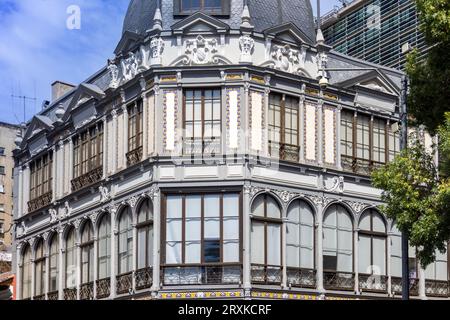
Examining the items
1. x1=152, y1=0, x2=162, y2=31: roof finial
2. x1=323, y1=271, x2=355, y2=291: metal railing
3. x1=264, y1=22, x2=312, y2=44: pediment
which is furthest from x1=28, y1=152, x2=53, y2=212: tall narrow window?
x1=323, y1=271, x2=355, y2=291: metal railing

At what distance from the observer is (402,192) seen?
71.4ft

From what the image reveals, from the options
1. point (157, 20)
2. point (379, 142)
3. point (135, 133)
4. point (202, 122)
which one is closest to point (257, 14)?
point (157, 20)

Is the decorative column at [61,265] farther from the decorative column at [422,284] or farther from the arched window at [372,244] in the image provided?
the decorative column at [422,284]

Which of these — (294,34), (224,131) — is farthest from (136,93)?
(294,34)

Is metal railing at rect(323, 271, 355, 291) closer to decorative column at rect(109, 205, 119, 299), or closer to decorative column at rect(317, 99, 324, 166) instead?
decorative column at rect(317, 99, 324, 166)

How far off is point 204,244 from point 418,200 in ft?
49.3

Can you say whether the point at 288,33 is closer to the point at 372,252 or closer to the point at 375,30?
the point at 372,252

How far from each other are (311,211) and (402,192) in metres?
16.6

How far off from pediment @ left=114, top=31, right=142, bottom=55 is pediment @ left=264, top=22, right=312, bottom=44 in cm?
560

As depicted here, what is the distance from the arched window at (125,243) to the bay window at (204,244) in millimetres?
2678

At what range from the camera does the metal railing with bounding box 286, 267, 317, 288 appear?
120 ft

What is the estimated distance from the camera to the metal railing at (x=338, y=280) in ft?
124
